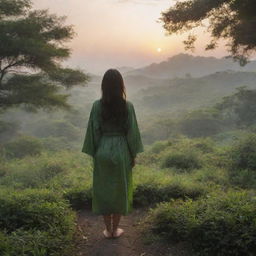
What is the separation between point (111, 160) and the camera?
4.46 metres

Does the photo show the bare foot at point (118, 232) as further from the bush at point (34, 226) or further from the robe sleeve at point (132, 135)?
the robe sleeve at point (132, 135)

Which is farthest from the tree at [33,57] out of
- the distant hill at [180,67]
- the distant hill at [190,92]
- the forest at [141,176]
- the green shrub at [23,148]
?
the distant hill at [180,67]

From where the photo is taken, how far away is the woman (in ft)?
14.6

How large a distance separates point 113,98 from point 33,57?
41.0 feet

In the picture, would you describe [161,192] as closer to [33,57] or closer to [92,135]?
[92,135]

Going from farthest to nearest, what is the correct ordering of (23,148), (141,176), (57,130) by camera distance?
(57,130), (23,148), (141,176)

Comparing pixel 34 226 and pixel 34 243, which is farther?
pixel 34 226

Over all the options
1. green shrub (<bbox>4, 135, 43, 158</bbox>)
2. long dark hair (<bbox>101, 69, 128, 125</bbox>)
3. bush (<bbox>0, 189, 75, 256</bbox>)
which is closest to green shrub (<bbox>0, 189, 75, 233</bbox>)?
bush (<bbox>0, 189, 75, 256</bbox>)

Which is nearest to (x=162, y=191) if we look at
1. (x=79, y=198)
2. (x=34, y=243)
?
(x=79, y=198)

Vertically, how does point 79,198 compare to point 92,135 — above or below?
below

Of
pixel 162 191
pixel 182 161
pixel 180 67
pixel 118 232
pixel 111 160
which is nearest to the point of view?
pixel 111 160

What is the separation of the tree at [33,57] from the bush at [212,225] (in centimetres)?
1195

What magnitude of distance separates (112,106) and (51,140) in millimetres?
26806

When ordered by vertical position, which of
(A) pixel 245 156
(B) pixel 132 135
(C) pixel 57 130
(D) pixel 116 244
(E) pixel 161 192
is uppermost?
(B) pixel 132 135
